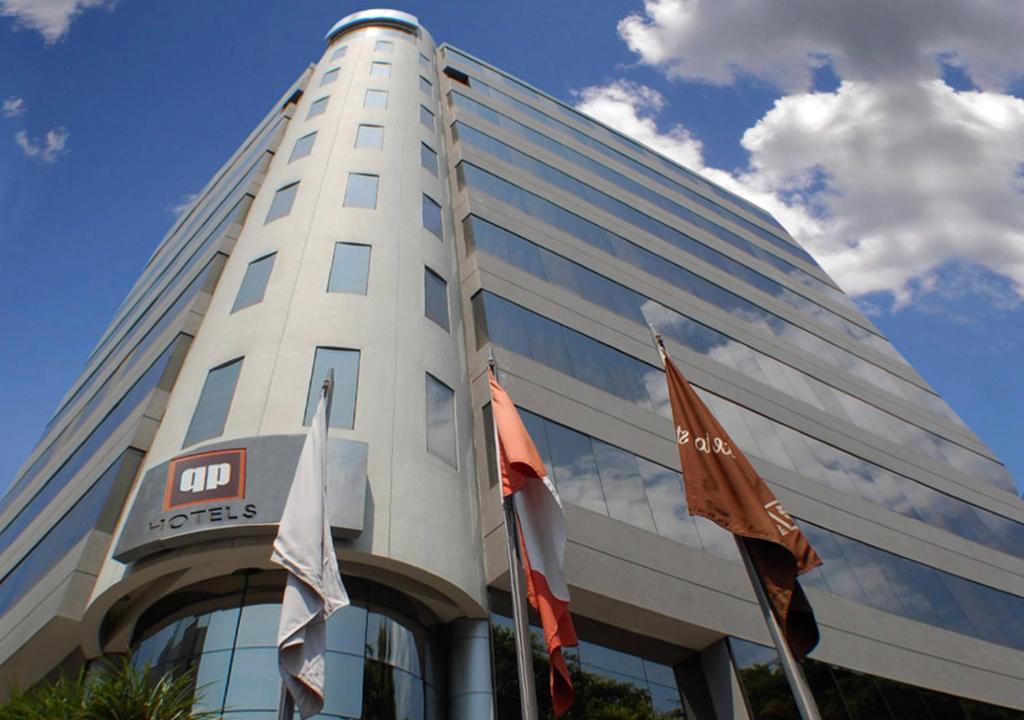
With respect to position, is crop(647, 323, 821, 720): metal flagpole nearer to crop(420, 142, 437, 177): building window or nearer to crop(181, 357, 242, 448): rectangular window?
crop(181, 357, 242, 448): rectangular window

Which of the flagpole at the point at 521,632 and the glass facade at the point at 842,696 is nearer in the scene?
the flagpole at the point at 521,632

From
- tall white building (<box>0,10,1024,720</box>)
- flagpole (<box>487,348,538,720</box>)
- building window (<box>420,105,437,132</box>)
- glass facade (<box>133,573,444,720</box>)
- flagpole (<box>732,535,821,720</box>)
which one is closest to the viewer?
flagpole (<box>732,535,821,720</box>)

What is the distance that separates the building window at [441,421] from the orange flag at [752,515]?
602 cm

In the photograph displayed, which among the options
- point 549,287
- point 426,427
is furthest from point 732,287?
point 426,427

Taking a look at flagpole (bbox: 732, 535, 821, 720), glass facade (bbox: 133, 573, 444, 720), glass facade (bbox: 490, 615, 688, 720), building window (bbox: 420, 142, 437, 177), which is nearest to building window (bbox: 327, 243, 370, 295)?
building window (bbox: 420, 142, 437, 177)

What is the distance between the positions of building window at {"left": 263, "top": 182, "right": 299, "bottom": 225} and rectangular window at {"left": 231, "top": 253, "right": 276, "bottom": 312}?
7.94ft

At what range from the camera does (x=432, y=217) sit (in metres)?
22.5

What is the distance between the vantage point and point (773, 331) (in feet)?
105

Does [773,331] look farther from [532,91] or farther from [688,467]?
[688,467]

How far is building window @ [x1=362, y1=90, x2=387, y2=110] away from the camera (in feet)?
88.3

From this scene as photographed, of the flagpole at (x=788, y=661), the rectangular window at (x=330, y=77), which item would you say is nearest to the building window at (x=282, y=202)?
the rectangular window at (x=330, y=77)

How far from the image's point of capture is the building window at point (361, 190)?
21.0m

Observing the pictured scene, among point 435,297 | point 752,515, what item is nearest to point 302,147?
point 435,297

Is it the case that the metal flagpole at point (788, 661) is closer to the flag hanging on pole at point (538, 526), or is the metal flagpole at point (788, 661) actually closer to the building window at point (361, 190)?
the flag hanging on pole at point (538, 526)
